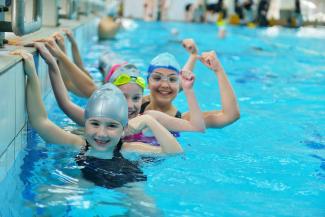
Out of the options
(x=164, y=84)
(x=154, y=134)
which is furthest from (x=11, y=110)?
(x=164, y=84)

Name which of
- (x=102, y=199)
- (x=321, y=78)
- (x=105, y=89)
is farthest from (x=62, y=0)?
(x=102, y=199)

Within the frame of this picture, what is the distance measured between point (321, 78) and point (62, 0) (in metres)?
4.55

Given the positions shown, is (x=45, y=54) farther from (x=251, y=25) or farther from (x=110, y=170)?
(x=251, y=25)

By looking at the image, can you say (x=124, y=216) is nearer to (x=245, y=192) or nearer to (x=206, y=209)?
(x=206, y=209)

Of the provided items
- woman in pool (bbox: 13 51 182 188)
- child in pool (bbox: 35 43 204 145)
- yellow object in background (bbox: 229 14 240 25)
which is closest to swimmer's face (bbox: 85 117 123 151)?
woman in pool (bbox: 13 51 182 188)

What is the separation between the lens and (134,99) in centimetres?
421

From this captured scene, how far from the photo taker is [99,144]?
3.47 meters

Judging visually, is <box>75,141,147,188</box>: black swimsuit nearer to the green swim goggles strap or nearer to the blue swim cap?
the green swim goggles strap

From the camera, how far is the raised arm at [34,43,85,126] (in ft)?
13.1

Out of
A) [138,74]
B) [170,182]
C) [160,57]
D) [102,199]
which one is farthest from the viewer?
[160,57]

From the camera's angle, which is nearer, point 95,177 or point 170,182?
point 95,177

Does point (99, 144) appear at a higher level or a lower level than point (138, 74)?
lower

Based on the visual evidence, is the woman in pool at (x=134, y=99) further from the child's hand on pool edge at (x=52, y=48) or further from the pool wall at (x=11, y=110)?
the pool wall at (x=11, y=110)

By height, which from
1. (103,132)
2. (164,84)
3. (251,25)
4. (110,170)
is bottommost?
(251,25)
